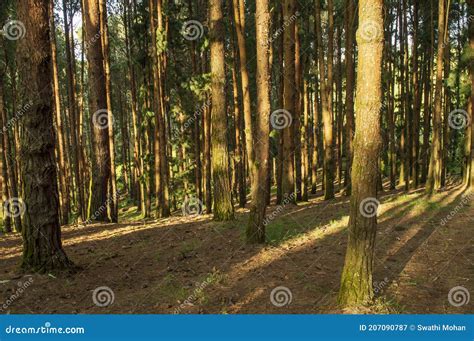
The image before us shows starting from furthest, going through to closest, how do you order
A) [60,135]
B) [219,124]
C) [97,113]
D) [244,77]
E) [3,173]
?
[60,135]
[3,173]
[244,77]
[97,113]
[219,124]

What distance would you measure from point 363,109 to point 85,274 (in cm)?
585

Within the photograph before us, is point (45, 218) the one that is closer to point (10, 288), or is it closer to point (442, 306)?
point (10, 288)

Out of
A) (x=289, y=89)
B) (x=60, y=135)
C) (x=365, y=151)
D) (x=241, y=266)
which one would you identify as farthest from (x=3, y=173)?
(x=365, y=151)

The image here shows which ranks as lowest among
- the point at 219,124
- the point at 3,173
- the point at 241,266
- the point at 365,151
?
the point at 241,266

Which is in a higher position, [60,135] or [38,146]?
[38,146]

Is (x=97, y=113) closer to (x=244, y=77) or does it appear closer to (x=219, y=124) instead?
(x=219, y=124)

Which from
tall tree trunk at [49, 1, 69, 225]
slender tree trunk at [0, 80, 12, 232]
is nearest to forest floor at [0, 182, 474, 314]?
tall tree trunk at [49, 1, 69, 225]

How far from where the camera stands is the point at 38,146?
7363 mm

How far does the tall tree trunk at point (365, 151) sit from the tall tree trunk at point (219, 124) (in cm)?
629

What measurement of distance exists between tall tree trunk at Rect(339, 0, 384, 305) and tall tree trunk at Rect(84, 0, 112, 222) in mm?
9314

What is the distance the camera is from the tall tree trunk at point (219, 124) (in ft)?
37.4

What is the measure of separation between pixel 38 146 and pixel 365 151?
18.6 ft

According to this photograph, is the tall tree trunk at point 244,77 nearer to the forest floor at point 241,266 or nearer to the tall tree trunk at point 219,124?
the tall tree trunk at point 219,124

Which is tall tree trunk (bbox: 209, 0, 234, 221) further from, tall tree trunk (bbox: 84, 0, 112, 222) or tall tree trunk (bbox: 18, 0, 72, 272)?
tall tree trunk (bbox: 18, 0, 72, 272)
